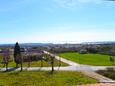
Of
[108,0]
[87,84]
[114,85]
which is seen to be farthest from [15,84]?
[108,0]

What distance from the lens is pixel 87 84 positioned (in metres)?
14.4

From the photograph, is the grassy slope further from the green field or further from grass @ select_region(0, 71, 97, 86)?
grass @ select_region(0, 71, 97, 86)

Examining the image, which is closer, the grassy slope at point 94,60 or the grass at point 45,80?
the grass at point 45,80

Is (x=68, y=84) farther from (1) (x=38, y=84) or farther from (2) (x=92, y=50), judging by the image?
(2) (x=92, y=50)

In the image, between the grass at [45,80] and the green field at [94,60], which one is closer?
the grass at [45,80]

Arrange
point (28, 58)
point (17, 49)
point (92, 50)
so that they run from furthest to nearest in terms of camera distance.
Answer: point (92, 50) < point (28, 58) < point (17, 49)

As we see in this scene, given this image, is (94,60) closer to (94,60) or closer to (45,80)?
(94,60)

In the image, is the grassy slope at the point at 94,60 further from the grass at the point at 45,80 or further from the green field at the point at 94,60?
the grass at the point at 45,80

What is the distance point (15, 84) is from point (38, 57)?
71.8ft

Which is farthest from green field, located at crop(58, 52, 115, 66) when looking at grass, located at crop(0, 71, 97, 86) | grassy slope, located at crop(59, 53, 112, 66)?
grass, located at crop(0, 71, 97, 86)

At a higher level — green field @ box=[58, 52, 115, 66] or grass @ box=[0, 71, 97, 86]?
grass @ box=[0, 71, 97, 86]

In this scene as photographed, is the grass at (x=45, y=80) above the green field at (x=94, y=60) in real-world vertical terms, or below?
above

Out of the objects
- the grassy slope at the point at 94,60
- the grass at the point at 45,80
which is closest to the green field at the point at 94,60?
the grassy slope at the point at 94,60

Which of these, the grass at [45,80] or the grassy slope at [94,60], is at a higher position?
the grass at [45,80]
